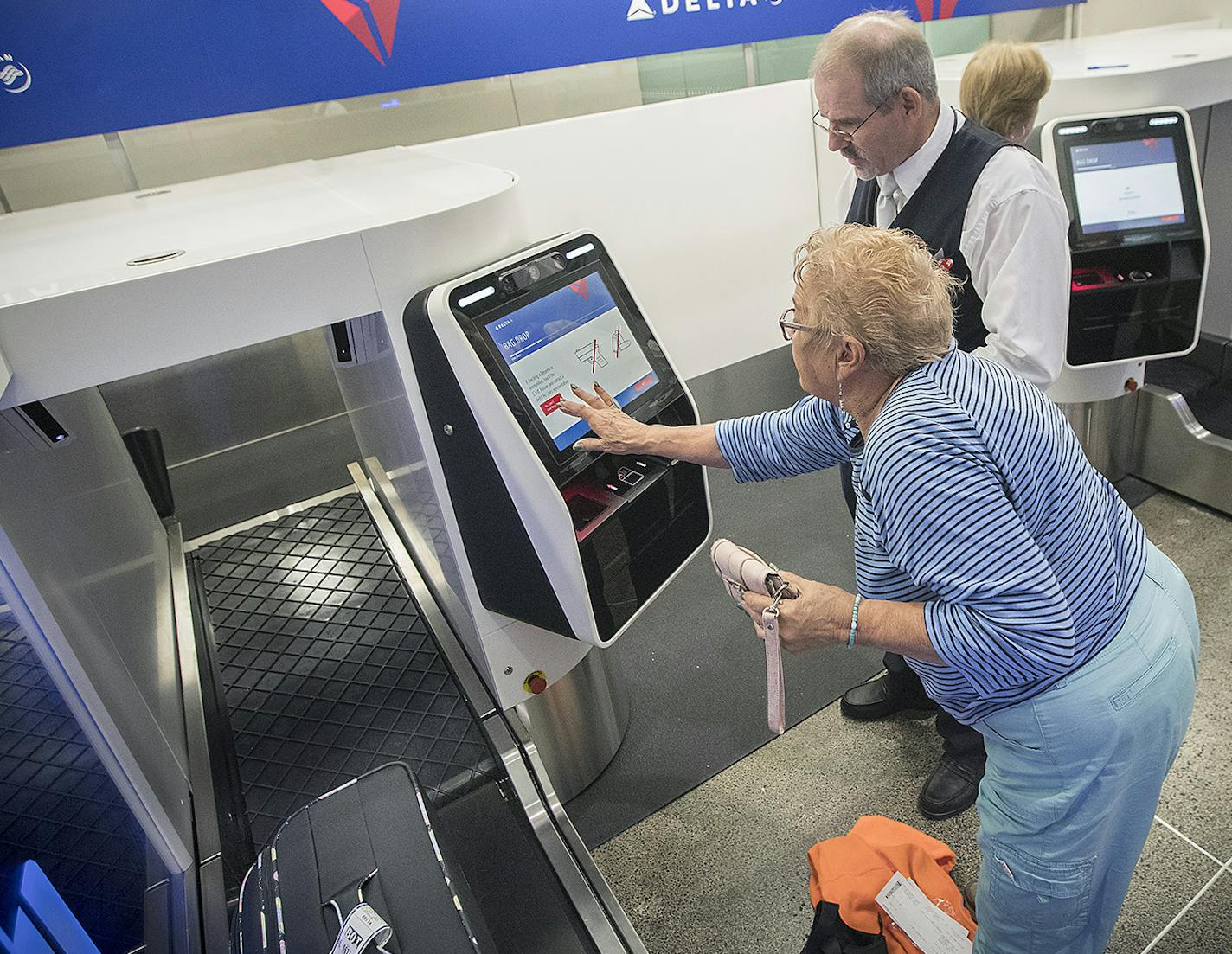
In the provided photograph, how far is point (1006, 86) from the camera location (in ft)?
6.72

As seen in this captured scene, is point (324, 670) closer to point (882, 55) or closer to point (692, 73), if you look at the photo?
point (882, 55)

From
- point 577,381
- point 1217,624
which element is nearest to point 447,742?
point 577,381

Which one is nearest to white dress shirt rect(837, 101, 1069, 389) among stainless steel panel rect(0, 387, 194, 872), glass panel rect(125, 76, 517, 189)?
glass panel rect(125, 76, 517, 189)

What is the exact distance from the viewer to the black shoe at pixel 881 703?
2.29 meters

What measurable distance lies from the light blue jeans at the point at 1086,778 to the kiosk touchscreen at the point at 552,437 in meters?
0.71

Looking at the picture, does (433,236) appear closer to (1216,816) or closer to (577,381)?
(577,381)

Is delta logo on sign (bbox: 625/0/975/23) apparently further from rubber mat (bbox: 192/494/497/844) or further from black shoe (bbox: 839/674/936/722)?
black shoe (bbox: 839/674/936/722)

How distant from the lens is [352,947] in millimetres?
1146

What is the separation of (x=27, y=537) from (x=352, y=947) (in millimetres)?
851

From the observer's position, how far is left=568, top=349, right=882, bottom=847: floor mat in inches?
87.2

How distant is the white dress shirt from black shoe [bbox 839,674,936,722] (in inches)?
38.6

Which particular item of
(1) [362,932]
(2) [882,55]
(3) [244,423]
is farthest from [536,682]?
(3) [244,423]

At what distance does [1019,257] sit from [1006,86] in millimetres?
663

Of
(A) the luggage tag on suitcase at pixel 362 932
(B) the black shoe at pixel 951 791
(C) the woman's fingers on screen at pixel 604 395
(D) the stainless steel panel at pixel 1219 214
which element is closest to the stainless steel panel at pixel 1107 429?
(D) the stainless steel panel at pixel 1219 214
